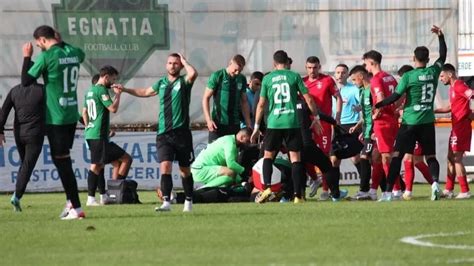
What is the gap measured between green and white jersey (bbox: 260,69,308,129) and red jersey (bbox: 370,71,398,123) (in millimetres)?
1303

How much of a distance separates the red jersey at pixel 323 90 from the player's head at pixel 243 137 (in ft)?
3.87

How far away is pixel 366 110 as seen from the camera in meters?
20.7

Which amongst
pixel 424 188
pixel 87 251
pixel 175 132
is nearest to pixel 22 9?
pixel 424 188

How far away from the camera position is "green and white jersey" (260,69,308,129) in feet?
61.6

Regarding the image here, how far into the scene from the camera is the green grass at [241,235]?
35.4 feet

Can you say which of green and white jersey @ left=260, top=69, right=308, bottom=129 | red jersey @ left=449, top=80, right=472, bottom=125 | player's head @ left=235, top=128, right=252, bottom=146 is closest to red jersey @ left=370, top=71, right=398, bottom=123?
red jersey @ left=449, top=80, right=472, bottom=125

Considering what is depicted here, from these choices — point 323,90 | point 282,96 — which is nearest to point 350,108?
point 323,90

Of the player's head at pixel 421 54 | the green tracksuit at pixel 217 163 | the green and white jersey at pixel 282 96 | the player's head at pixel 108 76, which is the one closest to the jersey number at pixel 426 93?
the player's head at pixel 421 54

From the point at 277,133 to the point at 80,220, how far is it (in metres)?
4.66

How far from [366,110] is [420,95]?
1.82 metres

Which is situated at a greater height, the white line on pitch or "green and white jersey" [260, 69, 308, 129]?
"green and white jersey" [260, 69, 308, 129]

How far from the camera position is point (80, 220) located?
14977 millimetres

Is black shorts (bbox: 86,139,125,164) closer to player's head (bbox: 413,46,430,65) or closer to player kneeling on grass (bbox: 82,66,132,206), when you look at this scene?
player kneeling on grass (bbox: 82,66,132,206)

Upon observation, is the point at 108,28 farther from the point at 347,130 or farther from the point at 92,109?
the point at 92,109
